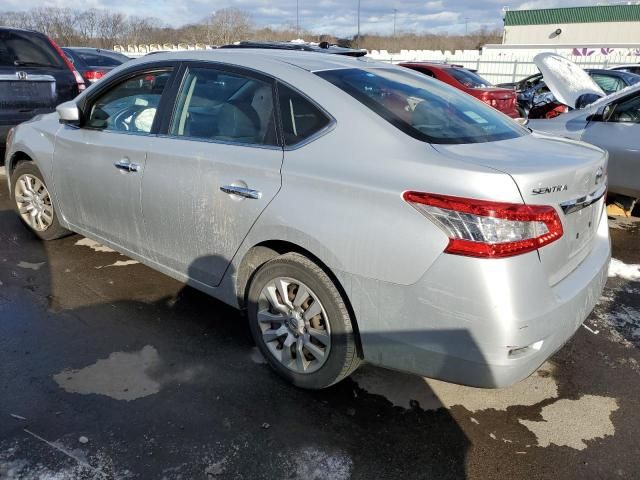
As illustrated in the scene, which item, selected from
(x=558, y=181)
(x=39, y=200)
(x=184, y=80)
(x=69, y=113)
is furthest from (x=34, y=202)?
(x=558, y=181)

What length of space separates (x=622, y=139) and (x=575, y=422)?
12.3 feet

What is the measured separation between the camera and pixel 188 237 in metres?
3.16

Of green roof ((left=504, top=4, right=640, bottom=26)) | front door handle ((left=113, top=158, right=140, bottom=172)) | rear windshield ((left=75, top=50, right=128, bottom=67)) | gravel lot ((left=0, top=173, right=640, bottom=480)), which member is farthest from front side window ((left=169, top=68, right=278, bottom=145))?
green roof ((left=504, top=4, right=640, bottom=26))

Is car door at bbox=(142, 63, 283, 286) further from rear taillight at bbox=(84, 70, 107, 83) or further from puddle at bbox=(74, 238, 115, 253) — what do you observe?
rear taillight at bbox=(84, 70, 107, 83)

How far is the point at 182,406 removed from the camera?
2682mm

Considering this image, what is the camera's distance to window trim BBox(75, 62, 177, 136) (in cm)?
334

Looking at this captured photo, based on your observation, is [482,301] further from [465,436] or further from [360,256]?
[465,436]

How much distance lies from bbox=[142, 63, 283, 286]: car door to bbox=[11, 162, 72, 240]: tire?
1637mm

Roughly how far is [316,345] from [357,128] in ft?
3.64

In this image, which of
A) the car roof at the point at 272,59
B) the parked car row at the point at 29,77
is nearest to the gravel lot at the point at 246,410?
the car roof at the point at 272,59

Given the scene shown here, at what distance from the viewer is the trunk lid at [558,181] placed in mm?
2184

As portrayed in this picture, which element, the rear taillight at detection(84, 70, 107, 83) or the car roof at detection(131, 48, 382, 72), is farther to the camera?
the rear taillight at detection(84, 70, 107, 83)

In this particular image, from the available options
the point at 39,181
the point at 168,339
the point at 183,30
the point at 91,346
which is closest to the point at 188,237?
the point at 168,339

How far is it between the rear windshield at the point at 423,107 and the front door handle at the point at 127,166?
1.35 meters
